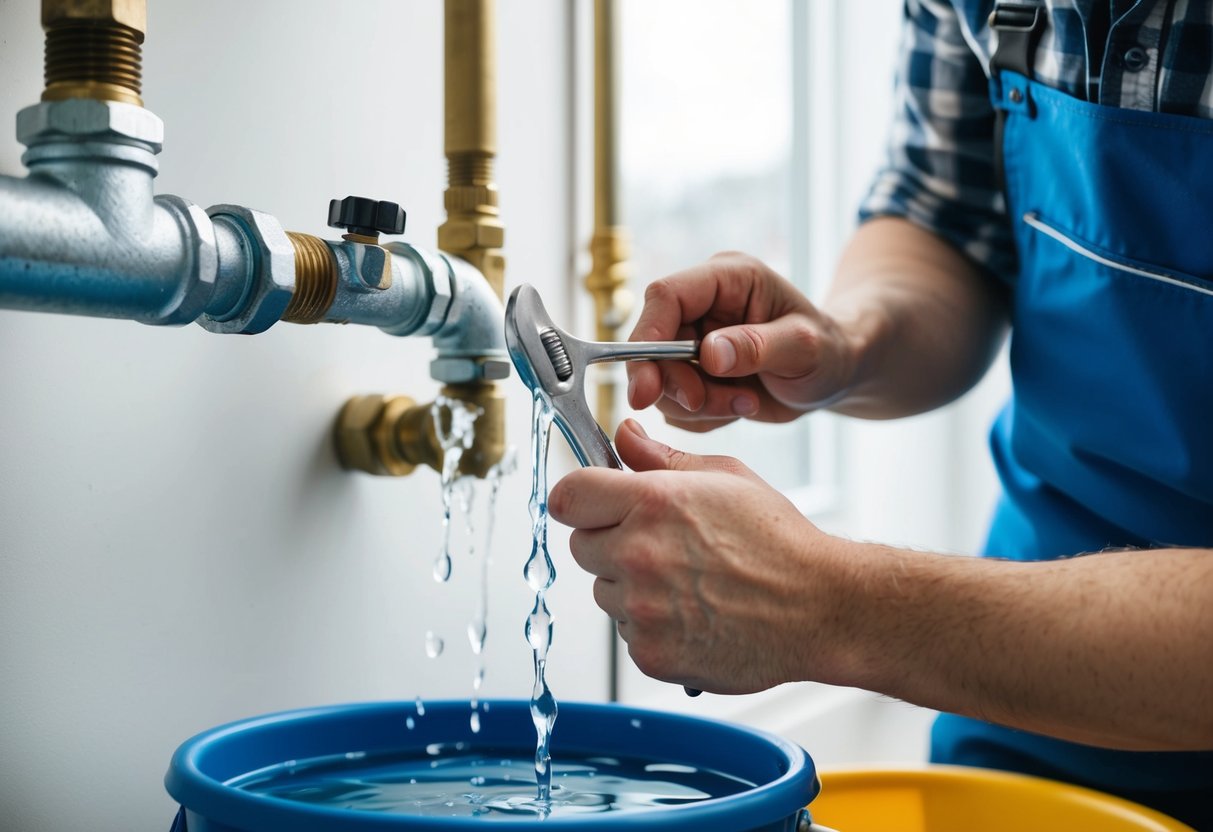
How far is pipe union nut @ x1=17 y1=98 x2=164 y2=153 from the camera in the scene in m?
0.45

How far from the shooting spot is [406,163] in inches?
29.5

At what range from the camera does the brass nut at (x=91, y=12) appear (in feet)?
1.48

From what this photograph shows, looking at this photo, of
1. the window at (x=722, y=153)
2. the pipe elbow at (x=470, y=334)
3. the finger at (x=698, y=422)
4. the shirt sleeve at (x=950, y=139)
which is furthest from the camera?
the window at (x=722, y=153)

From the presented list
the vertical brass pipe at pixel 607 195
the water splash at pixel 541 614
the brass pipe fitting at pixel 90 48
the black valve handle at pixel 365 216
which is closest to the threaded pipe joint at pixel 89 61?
the brass pipe fitting at pixel 90 48

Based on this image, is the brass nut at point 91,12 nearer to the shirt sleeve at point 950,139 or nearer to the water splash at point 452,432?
the water splash at point 452,432

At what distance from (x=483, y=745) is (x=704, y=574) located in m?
0.17

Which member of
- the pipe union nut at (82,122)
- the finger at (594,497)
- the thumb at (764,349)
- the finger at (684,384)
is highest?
the pipe union nut at (82,122)

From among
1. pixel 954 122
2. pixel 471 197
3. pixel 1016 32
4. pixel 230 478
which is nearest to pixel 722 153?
pixel 954 122

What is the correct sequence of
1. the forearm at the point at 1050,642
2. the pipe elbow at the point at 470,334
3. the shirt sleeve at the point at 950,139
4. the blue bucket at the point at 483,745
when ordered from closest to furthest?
the blue bucket at the point at 483,745, the forearm at the point at 1050,642, the pipe elbow at the point at 470,334, the shirt sleeve at the point at 950,139

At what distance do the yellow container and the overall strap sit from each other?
413 mm

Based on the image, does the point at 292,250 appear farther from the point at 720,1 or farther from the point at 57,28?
the point at 720,1

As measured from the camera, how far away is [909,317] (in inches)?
32.2

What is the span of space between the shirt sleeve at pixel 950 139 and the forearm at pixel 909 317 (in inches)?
0.8

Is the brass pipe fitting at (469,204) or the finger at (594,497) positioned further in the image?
the brass pipe fitting at (469,204)
